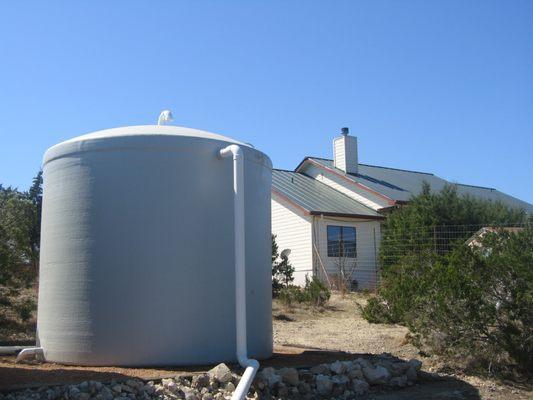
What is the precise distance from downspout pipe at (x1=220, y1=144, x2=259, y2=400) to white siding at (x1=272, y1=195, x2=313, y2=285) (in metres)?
13.9

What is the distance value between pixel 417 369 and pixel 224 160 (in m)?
3.90

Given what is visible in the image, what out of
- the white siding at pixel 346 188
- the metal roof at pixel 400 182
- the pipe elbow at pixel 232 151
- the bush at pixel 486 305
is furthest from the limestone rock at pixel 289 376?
the metal roof at pixel 400 182

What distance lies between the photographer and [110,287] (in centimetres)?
701

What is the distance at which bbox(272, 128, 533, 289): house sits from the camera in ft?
70.4

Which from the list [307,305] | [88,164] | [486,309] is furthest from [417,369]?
[307,305]

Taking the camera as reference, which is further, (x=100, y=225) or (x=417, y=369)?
(x=417, y=369)

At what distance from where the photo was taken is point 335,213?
21781 millimetres

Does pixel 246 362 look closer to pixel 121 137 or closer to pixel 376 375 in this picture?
pixel 376 375

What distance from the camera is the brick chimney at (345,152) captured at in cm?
2582

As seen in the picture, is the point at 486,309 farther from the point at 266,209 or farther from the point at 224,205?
the point at 224,205

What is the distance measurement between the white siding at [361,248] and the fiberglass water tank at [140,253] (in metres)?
13.8

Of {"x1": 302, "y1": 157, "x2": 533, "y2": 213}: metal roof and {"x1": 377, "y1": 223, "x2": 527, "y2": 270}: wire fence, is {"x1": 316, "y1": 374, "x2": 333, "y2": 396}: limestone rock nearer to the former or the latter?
{"x1": 377, "y1": 223, "x2": 527, "y2": 270}: wire fence

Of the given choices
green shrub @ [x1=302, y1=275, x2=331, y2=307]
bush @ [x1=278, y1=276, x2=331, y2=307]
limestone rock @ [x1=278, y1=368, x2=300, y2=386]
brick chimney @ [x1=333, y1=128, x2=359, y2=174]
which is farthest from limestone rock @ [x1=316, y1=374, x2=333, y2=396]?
brick chimney @ [x1=333, y1=128, x2=359, y2=174]

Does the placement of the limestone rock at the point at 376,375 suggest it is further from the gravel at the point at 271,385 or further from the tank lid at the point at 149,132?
the tank lid at the point at 149,132
